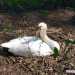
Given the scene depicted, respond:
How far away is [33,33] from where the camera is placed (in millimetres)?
Result: 8938

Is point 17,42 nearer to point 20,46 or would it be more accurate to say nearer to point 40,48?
point 20,46

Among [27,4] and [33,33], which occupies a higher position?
[27,4]

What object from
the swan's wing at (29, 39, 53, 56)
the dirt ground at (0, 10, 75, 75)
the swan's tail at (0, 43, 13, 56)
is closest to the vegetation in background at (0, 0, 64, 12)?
the dirt ground at (0, 10, 75, 75)

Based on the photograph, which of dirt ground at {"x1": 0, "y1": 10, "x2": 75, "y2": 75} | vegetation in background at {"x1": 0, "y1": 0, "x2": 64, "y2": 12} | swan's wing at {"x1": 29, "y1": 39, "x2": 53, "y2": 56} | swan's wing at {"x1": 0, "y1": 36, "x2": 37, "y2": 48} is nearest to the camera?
dirt ground at {"x1": 0, "y1": 10, "x2": 75, "y2": 75}

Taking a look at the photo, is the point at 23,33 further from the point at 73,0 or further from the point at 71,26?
the point at 73,0

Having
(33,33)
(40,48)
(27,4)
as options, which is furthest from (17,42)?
(27,4)

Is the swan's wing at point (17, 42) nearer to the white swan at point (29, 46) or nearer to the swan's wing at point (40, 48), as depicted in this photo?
the white swan at point (29, 46)

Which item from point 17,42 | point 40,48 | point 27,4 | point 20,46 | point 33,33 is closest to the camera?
point 40,48

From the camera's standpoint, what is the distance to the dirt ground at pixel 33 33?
22.0ft

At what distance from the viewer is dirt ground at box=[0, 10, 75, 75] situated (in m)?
6.71

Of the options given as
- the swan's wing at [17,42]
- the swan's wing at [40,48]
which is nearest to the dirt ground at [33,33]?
the swan's wing at [40,48]

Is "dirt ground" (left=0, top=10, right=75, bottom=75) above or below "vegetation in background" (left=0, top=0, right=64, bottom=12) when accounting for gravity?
below

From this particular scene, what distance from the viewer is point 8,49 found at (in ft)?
25.3

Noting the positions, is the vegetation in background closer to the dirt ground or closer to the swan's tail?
the dirt ground
